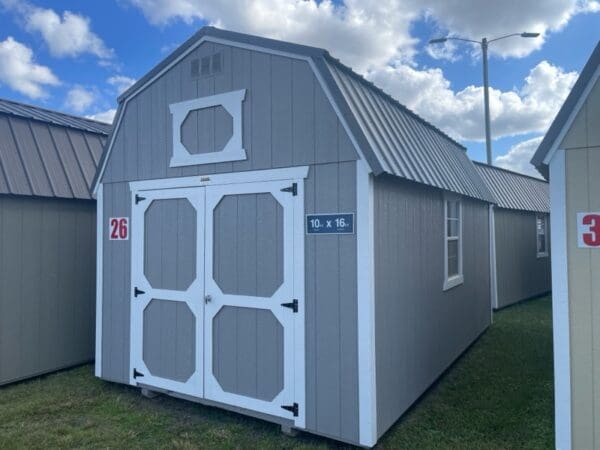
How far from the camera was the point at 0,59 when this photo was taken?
796cm

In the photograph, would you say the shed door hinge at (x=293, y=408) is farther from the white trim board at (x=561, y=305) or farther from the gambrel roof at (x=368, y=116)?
the gambrel roof at (x=368, y=116)

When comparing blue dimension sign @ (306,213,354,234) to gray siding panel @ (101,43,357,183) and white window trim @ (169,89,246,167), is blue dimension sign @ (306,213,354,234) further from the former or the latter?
white window trim @ (169,89,246,167)

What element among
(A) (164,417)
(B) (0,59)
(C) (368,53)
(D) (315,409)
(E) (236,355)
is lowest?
(A) (164,417)

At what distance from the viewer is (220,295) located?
397cm

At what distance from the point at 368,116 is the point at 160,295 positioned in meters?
2.78

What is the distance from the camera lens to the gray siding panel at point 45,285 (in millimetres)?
4859

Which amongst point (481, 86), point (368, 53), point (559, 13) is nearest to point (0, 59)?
point (368, 53)

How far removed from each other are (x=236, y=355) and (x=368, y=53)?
7910 mm

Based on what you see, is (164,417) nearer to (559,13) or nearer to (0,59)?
(0,59)

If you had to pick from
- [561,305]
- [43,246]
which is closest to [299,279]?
[561,305]

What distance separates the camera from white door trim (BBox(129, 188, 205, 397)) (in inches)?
162

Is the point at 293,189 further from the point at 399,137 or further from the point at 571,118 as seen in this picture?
the point at 571,118

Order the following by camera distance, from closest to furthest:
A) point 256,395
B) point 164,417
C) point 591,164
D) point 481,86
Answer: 1. point 591,164
2. point 256,395
3. point 164,417
4. point 481,86

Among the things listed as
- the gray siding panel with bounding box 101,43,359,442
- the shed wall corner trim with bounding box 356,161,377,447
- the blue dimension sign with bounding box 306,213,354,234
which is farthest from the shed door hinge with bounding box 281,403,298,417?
the blue dimension sign with bounding box 306,213,354,234
